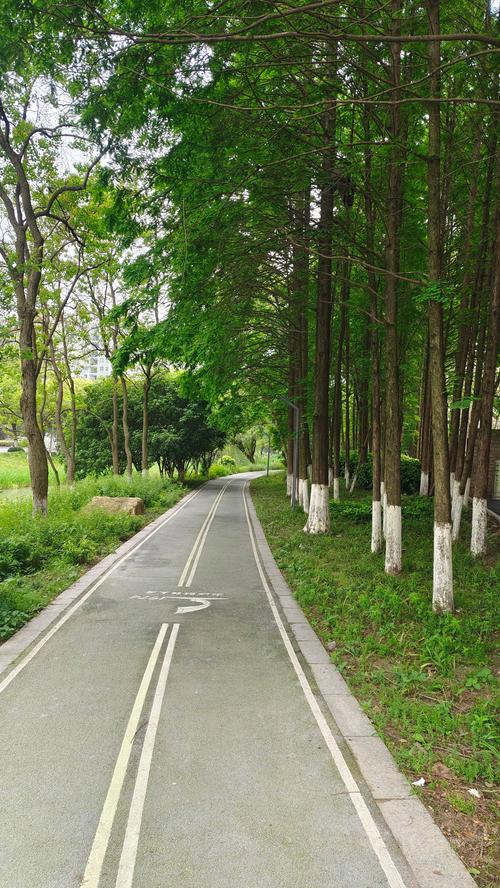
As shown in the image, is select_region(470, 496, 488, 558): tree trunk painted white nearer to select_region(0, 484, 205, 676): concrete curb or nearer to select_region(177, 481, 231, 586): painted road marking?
select_region(177, 481, 231, 586): painted road marking

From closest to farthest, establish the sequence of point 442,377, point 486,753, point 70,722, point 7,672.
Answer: point 486,753 → point 70,722 → point 7,672 → point 442,377

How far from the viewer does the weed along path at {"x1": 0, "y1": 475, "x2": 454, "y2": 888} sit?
12.2 feet

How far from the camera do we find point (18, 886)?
349 cm

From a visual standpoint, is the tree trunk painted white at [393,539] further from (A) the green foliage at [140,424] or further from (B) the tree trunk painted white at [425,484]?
(A) the green foliage at [140,424]

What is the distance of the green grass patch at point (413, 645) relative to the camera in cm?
538

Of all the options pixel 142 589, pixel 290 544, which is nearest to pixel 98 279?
pixel 290 544

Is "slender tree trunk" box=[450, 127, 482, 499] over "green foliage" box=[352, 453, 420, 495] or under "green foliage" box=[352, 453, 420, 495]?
over

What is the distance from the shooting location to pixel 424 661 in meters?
7.17

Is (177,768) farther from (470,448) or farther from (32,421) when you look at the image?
(470,448)

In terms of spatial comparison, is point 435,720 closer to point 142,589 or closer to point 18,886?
point 18,886

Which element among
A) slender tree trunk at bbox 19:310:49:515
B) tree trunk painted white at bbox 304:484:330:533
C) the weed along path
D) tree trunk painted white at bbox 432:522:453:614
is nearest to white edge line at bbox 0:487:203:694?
the weed along path

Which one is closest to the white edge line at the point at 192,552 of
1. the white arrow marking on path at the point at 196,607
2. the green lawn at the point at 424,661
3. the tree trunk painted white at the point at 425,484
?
the white arrow marking on path at the point at 196,607

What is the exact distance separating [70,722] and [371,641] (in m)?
4.37

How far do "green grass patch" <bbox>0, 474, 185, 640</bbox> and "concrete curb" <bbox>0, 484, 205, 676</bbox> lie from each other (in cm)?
16
